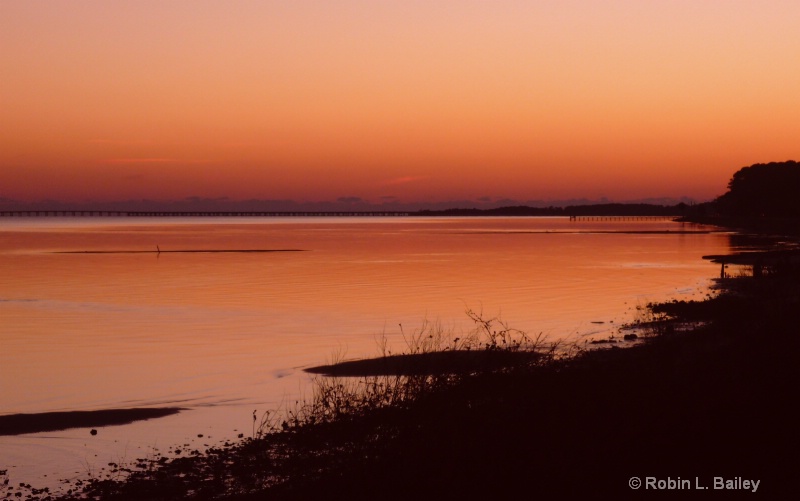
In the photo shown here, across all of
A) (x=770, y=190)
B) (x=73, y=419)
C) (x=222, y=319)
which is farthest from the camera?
(x=770, y=190)

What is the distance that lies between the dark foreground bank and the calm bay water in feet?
7.39

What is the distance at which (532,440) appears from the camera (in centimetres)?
1355

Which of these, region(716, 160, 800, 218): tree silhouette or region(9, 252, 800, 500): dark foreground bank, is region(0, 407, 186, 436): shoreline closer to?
region(9, 252, 800, 500): dark foreground bank

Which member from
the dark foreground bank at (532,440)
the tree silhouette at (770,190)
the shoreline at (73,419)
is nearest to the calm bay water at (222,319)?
the shoreline at (73,419)

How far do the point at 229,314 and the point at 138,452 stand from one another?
25.2m

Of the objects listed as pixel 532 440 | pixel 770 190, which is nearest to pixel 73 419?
pixel 532 440

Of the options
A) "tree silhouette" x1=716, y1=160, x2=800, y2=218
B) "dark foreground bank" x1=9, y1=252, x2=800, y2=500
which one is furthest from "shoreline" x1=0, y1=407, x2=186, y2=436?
"tree silhouette" x1=716, y1=160, x2=800, y2=218

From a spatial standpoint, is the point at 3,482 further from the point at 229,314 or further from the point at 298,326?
the point at 229,314

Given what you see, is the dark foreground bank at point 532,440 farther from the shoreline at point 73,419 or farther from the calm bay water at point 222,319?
the shoreline at point 73,419

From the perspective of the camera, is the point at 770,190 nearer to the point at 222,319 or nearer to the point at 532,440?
the point at 222,319

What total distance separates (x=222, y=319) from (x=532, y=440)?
92.7 ft

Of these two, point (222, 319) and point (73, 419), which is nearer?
point (73, 419)

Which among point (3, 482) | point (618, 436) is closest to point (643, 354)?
point (618, 436)

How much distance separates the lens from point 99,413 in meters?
20.6
